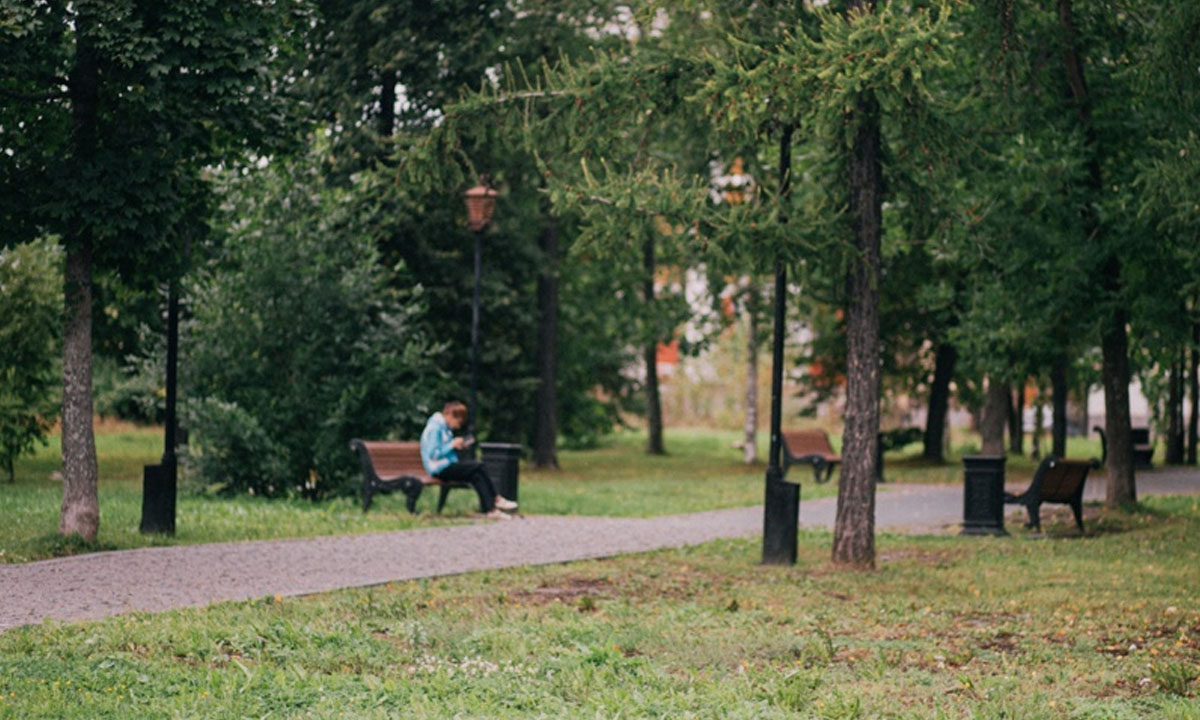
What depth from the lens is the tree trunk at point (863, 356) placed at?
1364 centimetres

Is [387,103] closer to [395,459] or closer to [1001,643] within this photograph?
[395,459]

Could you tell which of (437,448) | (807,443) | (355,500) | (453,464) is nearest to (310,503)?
(355,500)

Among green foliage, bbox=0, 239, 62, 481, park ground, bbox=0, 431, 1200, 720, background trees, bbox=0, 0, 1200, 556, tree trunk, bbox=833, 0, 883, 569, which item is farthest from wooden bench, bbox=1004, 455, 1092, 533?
green foliage, bbox=0, 239, 62, 481

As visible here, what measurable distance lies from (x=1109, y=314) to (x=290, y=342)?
10.7 metres

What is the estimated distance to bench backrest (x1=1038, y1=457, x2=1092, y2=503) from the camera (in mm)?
17375

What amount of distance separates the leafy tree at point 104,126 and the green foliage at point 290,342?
7.14 metres

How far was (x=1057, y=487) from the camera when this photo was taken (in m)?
17.5

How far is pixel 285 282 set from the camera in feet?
66.1

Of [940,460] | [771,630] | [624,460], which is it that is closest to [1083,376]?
[940,460]

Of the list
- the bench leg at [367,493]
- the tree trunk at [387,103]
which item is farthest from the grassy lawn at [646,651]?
the tree trunk at [387,103]

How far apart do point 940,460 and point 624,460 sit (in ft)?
25.7

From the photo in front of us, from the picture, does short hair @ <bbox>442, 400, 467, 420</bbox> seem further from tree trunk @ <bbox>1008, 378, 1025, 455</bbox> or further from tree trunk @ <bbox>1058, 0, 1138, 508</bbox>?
tree trunk @ <bbox>1008, 378, 1025, 455</bbox>

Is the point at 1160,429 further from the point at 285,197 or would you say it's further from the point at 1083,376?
the point at 285,197

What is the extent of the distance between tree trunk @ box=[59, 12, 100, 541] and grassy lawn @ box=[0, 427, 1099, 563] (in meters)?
0.33
